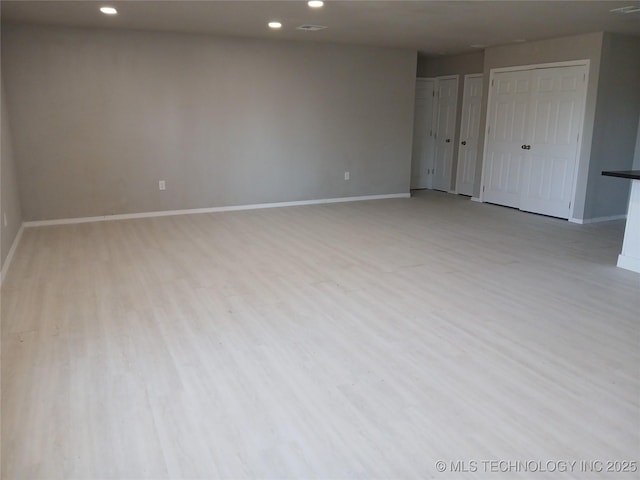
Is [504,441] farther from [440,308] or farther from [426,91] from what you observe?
[426,91]

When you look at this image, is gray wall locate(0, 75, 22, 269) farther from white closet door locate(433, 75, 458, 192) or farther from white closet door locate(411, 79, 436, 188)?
white closet door locate(433, 75, 458, 192)

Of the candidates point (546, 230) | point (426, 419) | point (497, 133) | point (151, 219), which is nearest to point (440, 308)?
point (426, 419)

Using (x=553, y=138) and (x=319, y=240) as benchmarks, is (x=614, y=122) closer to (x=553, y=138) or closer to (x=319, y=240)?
(x=553, y=138)

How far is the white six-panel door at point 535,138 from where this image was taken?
6.59 metres

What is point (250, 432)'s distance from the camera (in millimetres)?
Result: 2188

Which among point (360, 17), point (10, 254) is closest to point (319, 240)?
point (360, 17)

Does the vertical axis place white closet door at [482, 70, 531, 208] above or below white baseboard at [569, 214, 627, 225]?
above

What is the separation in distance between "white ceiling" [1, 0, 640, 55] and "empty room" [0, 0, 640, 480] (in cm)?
6

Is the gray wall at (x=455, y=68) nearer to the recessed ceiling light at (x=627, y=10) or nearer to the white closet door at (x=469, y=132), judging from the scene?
the white closet door at (x=469, y=132)

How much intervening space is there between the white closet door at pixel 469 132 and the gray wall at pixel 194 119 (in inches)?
41.0

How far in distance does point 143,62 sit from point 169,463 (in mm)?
5585

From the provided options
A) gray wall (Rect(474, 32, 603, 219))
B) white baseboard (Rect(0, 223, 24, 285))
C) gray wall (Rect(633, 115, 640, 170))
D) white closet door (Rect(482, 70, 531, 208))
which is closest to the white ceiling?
gray wall (Rect(474, 32, 603, 219))

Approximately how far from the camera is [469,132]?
8.52 metres

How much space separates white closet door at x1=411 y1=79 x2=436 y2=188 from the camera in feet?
30.2
